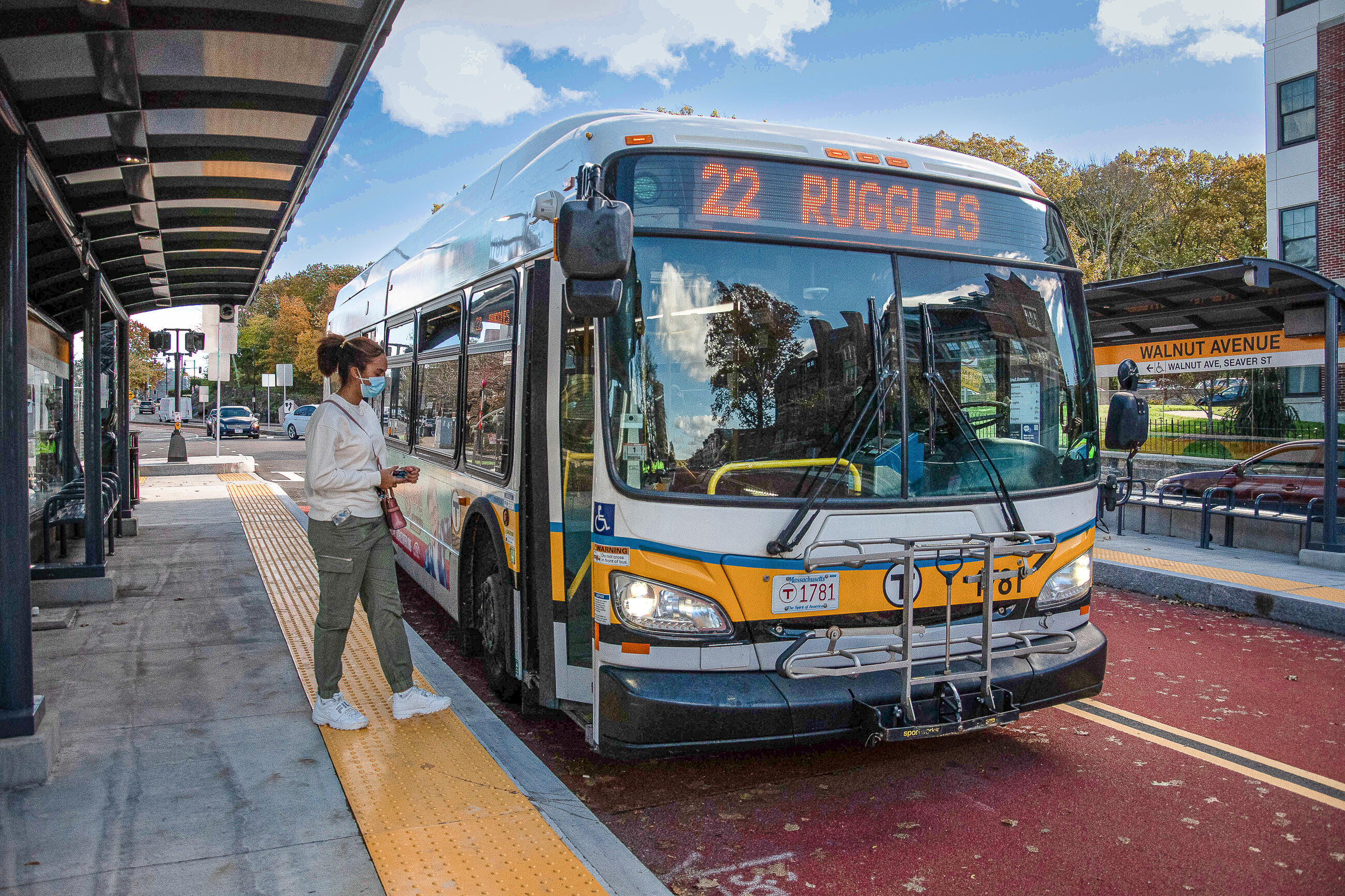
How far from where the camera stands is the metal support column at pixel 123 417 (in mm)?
12117

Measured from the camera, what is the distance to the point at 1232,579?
30.6 feet

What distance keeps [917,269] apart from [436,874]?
3307 mm

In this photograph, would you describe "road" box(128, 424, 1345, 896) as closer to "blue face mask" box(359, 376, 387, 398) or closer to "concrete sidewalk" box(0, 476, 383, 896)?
"concrete sidewalk" box(0, 476, 383, 896)

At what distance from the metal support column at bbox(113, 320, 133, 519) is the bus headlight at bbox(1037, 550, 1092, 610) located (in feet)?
36.7

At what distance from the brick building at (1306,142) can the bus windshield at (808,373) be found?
25.2m

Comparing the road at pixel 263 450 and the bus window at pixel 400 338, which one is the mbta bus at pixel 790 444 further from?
the road at pixel 263 450

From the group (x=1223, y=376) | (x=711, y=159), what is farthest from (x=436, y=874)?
(x=1223, y=376)

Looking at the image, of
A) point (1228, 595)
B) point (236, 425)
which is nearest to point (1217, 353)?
point (1228, 595)

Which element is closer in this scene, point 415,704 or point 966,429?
point 966,429

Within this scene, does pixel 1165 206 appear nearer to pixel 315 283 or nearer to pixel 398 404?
pixel 398 404

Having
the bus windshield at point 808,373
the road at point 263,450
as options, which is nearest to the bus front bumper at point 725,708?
the bus windshield at point 808,373

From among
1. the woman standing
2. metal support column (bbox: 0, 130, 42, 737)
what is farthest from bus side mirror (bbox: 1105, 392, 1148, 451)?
metal support column (bbox: 0, 130, 42, 737)

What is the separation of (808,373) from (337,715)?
9.67 feet

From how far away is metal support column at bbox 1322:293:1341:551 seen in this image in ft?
33.2
